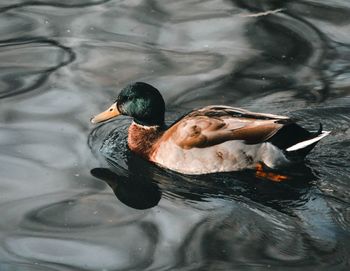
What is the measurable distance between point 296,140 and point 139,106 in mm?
1432

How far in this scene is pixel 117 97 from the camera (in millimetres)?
8602

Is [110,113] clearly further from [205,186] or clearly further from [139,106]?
[205,186]

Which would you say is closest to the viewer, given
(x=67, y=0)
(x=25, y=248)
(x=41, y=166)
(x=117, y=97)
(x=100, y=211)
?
(x=25, y=248)

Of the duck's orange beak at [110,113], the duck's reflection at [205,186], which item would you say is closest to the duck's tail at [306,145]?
the duck's reflection at [205,186]

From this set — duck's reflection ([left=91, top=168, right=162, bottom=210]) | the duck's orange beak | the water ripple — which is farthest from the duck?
the water ripple

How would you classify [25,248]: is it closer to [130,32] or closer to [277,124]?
[277,124]

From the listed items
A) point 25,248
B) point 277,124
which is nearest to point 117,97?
point 277,124

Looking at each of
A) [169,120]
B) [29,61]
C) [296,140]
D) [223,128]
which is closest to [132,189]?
[223,128]

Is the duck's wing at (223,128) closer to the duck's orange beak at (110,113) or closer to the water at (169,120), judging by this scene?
the water at (169,120)

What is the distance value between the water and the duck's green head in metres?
0.27

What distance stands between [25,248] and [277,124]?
229 centimetres

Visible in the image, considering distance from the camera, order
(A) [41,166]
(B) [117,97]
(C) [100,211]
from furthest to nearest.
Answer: (B) [117,97]
(A) [41,166]
(C) [100,211]

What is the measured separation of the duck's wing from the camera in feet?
25.7

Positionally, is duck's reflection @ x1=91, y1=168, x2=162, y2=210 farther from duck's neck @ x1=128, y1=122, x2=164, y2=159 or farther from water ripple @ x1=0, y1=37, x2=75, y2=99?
water ripple @ x1=0, y1=37, x2=75, y2=99
